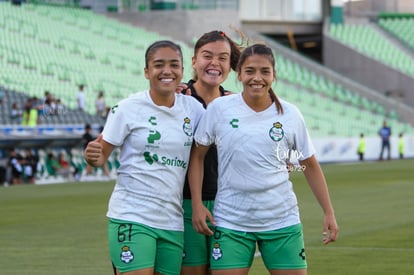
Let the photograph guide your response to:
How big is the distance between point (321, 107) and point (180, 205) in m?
45.5

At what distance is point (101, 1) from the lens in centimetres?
5578

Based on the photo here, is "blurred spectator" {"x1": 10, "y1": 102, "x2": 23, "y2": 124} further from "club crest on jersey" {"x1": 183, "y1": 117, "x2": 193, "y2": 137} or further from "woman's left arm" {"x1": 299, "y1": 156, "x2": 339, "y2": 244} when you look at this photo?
"woman's left arm" {"x1": 299, "y1": 156, "x2": 339, "y2": 244}

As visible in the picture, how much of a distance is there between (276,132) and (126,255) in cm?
124

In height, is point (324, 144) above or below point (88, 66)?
below

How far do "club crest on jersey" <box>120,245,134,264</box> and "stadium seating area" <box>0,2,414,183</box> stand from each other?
24257mm

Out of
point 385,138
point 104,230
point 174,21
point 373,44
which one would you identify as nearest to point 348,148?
point 385,138

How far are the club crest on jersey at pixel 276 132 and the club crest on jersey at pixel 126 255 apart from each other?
1.17 m

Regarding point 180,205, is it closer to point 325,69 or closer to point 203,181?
point 203,181

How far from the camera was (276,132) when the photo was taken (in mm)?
7180

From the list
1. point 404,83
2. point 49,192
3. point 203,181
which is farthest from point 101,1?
point 203,181

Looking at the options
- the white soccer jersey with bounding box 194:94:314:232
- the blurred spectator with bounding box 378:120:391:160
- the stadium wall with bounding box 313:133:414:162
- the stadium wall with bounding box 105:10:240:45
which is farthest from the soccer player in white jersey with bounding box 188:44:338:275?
the stadium wall with bounding box 105:10:240:45

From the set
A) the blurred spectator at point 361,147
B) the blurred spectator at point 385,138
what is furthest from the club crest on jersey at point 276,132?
the blurred spectator at point 385,138

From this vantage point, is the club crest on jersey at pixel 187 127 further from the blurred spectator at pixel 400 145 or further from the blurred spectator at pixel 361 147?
the blurred spectator at pixel 400 145

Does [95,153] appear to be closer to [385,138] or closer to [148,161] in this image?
[148,161]
